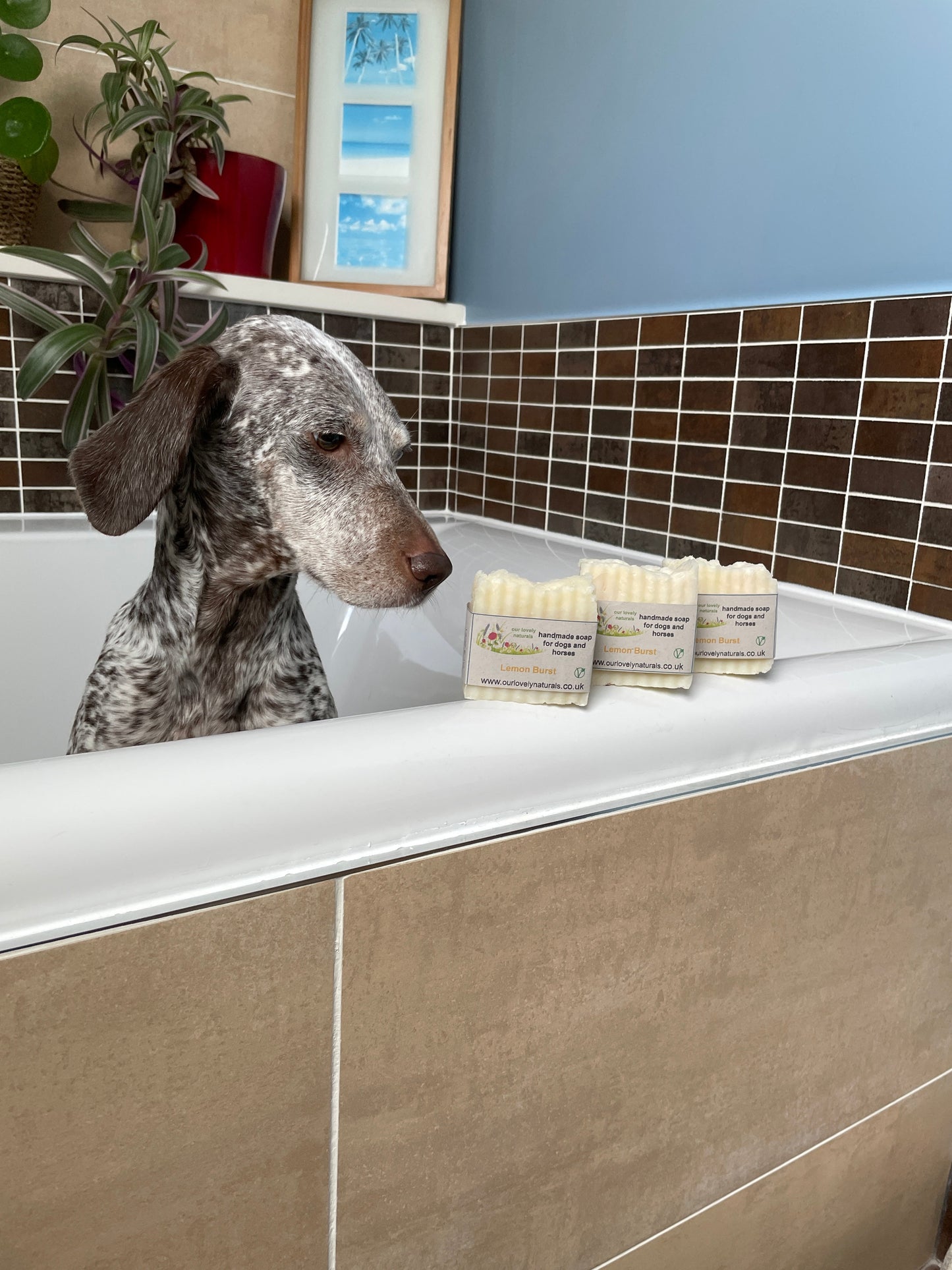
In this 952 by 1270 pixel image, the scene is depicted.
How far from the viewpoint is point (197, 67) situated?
77.0 inches

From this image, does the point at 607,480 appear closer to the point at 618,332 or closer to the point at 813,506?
the point at 618,332

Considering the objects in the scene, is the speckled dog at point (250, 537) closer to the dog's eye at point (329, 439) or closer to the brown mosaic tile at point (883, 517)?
the dog's eye at point (329, 439)

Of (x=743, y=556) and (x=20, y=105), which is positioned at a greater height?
(x=20, y=105)

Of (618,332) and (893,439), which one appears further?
(618,332)

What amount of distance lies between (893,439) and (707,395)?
1.14 feet

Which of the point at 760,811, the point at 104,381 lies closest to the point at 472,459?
the point at 104,381

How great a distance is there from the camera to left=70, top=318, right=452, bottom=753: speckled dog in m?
1.00

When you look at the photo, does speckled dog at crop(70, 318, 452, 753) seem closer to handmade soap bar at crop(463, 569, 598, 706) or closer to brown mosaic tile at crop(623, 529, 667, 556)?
handmade soap bar at crop(463, 569, 598, 706)

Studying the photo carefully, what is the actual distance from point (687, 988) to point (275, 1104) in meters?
0.38

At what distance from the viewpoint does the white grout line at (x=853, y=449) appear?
127 centimetres

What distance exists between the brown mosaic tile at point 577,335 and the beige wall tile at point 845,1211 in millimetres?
1287

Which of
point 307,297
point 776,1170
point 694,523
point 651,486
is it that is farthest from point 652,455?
point 776,1170

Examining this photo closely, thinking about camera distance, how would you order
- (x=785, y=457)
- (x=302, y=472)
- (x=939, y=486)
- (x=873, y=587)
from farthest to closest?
(x=785, y=457) < (x=873, y=587) < (x=939, y=486) < (x=302, y=472)

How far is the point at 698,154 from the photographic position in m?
1.48
